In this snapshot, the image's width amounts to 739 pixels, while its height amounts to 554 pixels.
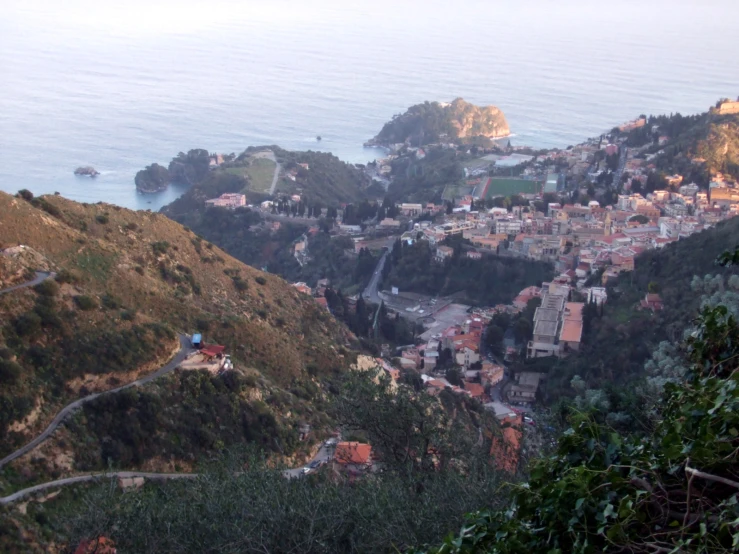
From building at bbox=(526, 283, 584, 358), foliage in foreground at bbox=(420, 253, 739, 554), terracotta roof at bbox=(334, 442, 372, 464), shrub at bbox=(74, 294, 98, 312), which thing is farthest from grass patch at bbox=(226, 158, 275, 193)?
foliage in foreground at bbox=(420, 253, 739, 554)

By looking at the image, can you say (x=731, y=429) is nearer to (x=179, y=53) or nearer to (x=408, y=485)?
(x=408, y=485)

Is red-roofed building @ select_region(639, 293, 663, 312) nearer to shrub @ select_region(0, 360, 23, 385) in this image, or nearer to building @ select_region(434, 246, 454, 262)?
building @ select_region(434, 246, 454, 262)

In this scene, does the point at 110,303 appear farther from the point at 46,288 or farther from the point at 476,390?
the point at 476,390

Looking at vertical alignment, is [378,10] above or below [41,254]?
above

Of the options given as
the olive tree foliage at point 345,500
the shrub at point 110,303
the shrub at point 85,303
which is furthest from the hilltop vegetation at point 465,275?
the olive tree foliage at point 345,500

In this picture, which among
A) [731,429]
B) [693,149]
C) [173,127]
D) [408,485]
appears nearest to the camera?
[731,429]

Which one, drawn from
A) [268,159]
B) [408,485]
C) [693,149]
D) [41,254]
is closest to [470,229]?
[693,149]

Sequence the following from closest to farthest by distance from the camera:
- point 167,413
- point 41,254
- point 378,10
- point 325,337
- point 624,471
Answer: point 624,471 → point 167,413 → point 41,254 → point 325,337 → point 378,10
